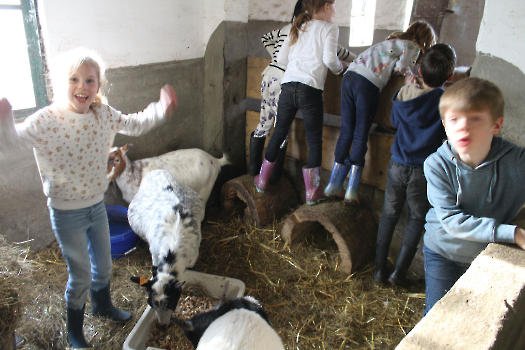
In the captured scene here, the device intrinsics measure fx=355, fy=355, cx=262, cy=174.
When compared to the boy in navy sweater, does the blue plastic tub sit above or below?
below

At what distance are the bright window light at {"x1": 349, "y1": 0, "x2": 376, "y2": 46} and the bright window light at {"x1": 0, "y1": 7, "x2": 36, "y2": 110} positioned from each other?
6.99m

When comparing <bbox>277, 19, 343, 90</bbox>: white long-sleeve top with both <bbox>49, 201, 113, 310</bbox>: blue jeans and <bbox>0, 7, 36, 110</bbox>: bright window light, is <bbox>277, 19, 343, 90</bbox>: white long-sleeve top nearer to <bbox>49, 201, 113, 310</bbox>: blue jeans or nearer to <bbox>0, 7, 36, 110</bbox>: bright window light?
<bbox>49, 201, 113, 310</bbox>: blue jeans

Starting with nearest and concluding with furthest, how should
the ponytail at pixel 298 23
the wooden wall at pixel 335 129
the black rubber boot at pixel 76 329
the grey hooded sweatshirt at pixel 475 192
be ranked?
the grey hooded sweatshirt at pixel 475 192 < the black rubber boot at pixel 76 329 < the ponytail at pixel 298 23 < the wooden wall at pixel 335 129

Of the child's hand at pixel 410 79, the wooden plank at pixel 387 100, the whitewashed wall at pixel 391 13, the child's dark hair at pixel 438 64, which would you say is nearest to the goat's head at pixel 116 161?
the wooden plank at pixel 387 100

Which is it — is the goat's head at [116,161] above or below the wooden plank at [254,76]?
below

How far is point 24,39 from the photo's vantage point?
279 centimetres

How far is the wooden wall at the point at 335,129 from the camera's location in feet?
11.0

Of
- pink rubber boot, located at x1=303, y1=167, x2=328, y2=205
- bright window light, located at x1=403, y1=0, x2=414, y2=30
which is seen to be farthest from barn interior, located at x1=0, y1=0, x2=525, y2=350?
bright window light, located at x1=403, y1=0, x2=414, y2=30

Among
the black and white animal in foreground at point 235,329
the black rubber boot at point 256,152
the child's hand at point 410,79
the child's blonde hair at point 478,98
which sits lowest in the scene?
the black and white animal in foreground at point 235,329

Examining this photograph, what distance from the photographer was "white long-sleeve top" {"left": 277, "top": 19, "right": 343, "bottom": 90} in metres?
3.12

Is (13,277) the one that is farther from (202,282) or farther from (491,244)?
(491,244)

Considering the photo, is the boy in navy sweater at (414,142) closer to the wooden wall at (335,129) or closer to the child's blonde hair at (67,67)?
the wooden wall at (335,129)

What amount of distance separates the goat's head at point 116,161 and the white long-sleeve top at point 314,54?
175cm

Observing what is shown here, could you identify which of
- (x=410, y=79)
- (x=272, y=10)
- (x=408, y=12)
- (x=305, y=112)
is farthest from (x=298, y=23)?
(x=408, y=12)
